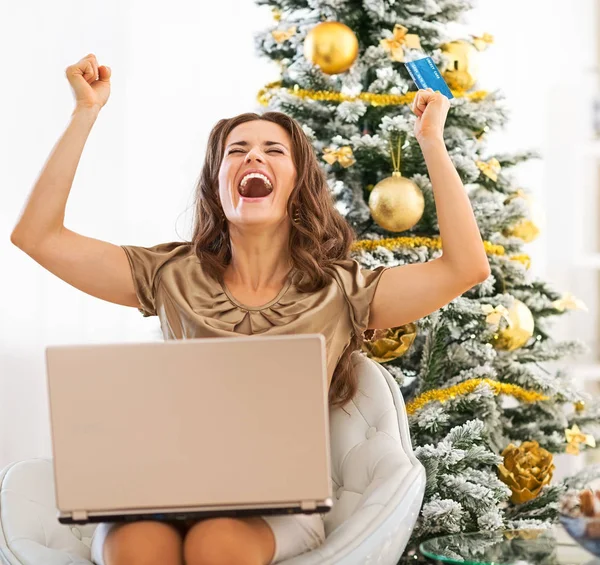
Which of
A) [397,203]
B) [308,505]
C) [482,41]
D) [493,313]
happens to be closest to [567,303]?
[493,313]

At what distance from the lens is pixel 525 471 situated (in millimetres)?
2367

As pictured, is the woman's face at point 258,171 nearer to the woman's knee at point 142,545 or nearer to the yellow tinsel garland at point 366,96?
the yellow tinsel garland at point 366,96

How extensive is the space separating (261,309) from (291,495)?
0.55 metres

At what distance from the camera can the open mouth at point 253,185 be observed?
1839 mm

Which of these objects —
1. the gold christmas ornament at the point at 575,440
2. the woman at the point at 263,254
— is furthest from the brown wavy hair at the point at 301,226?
the gold christmas ornament at the point at 575,440

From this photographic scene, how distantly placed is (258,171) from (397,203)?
0.51 meters

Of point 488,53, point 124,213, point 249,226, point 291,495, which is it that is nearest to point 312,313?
point 249,226

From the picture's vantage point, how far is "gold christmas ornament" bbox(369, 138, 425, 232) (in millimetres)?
2260

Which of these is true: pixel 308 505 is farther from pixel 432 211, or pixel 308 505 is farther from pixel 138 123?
pixel 138 123

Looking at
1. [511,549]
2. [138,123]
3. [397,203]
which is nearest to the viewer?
[511,549]

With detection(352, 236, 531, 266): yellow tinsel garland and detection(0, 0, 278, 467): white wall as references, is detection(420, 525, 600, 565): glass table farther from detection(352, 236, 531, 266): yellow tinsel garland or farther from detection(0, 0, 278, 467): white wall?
detection(0, 0, 278, 467): white wall

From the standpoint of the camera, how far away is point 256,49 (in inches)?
98.9

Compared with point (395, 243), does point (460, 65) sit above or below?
above

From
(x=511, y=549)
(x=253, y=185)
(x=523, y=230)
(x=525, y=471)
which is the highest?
(x=253, y=185)
